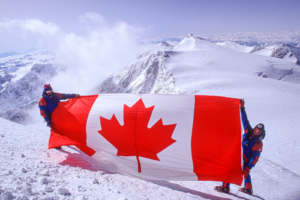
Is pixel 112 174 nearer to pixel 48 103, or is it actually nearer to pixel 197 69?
pixel 48 103

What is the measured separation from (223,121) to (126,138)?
8.69 ft

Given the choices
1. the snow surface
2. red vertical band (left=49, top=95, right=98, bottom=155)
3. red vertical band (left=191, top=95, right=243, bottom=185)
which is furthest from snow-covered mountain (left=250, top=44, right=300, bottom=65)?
red vertical band (left=49, top=95, right=98, bottom=155)

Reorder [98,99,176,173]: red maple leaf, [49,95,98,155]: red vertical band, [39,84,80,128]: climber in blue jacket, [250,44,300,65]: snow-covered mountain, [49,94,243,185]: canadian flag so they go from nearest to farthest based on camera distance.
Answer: [49,94,243,185]: canadian flag, [98,99,176,173]: red maple leaf, [49,95,98,155]: red vertical band, [39,84,80,128]: climber in blue jacket, [250,44,300,65]: snow-covered mountain

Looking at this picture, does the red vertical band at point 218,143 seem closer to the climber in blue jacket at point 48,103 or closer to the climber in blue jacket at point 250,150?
the climber in blue jacket at point 250,150

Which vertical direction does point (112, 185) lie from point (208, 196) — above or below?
above

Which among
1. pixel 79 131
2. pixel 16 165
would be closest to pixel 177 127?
pixel 79 131

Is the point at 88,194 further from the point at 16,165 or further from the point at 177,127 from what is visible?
the point at 177,127

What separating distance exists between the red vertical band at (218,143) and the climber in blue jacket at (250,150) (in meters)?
0.36

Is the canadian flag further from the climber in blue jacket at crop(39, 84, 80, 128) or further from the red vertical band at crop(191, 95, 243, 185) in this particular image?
the climber in blue jacket at crop(39, 84, 80, 128)

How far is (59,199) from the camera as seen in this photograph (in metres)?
2.50

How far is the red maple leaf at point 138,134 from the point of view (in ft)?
13.5

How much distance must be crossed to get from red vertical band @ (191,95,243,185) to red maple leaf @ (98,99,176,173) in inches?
28.8

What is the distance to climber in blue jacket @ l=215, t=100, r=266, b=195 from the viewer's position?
378cm

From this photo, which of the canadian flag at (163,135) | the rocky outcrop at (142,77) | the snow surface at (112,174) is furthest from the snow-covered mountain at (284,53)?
the canadian flag at (163,135)
